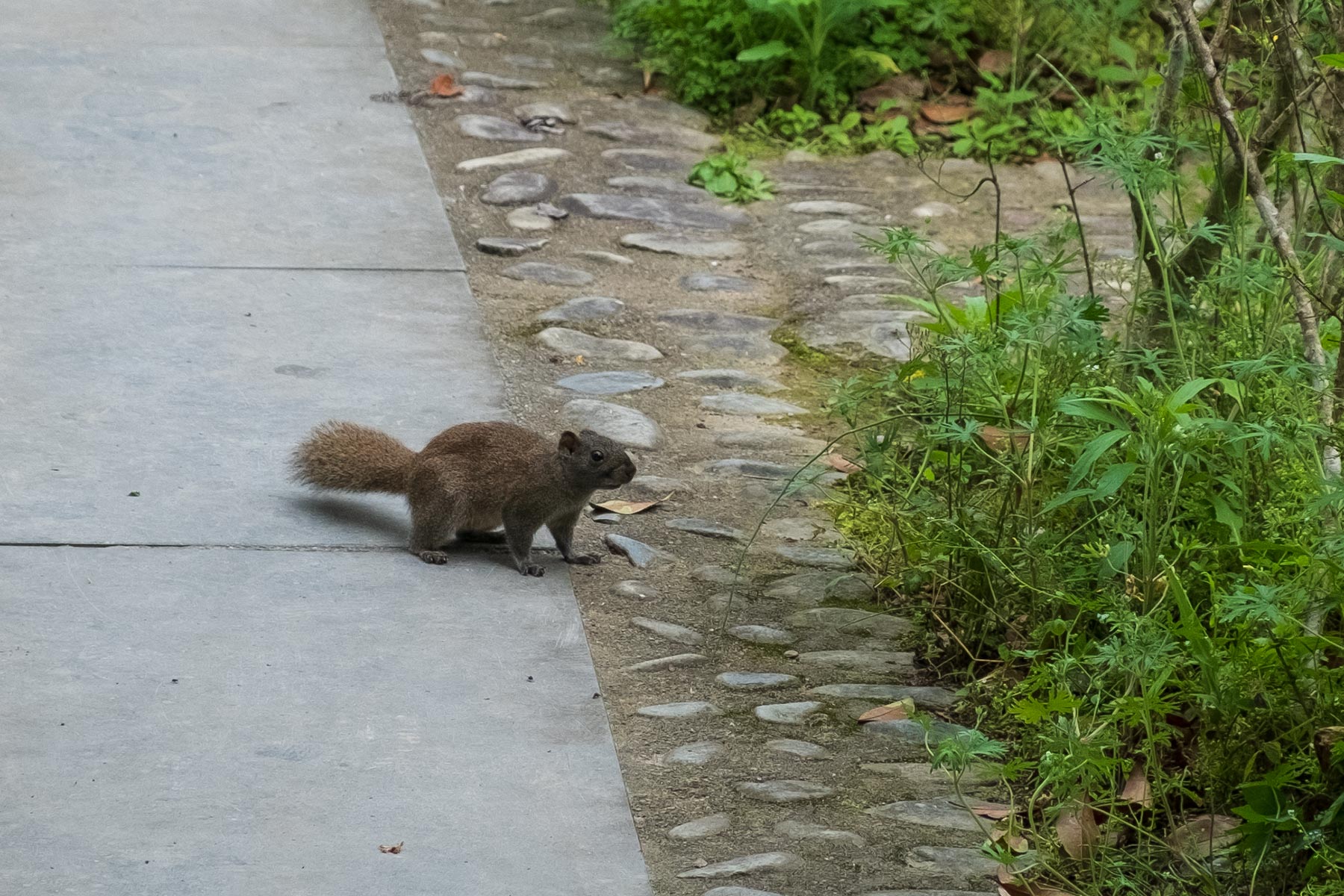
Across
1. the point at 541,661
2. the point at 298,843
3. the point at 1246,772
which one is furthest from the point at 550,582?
the point at 1246,772

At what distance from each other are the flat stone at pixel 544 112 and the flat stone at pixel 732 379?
2601 millimetres

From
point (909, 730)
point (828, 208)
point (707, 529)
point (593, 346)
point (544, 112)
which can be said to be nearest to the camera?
point (909, 730)

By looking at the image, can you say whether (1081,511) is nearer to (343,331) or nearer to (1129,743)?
(1129,743)

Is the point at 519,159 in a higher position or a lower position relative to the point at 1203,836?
lower

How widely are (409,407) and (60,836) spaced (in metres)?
2.27

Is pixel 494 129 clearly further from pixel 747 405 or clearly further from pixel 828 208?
pixel 747 405

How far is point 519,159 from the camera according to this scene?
764 centimetres

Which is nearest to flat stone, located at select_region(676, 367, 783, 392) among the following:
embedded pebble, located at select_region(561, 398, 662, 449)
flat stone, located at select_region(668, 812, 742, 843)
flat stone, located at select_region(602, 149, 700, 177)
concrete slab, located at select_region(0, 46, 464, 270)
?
embedded pebble, located at select_region(561, 398, 662, 449)

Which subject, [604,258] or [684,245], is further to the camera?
[684,245]

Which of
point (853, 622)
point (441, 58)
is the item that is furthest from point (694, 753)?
point (441, 58)

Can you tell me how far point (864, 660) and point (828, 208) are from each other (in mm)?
3664

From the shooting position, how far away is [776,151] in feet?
27.1

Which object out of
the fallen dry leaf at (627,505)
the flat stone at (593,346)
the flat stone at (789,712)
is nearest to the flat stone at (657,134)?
the flat stone at (593,346)

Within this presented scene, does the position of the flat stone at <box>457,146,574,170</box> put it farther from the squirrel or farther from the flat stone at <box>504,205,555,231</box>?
the squirrel
